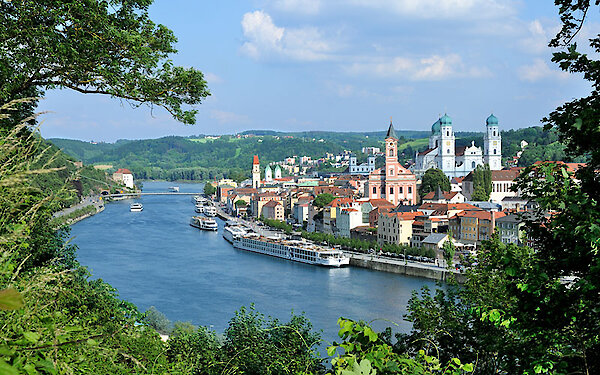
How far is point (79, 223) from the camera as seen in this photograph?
67.7ft

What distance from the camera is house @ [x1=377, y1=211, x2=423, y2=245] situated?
16.5 meters

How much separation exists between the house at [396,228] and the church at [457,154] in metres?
12.6

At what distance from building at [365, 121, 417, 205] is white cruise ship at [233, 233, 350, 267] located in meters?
8.13

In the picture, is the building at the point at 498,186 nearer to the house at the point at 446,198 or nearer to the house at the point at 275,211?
the house at the point at 446,198

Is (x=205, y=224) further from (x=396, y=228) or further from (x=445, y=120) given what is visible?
(x=445, y=120)

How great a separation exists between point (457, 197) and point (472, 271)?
18.2 meters

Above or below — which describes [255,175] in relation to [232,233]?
above

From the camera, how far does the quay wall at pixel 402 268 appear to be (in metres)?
13.0

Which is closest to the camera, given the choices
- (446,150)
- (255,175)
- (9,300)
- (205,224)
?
(9,300)

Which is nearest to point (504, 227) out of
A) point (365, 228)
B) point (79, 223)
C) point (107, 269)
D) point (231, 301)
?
point (365, 228)

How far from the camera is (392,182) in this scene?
24.3 m

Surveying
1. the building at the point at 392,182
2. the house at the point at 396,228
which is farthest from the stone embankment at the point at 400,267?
the building at the point at 392,182

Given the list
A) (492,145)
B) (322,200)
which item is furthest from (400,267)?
(492,145)

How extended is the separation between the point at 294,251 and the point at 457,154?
54.5ft
